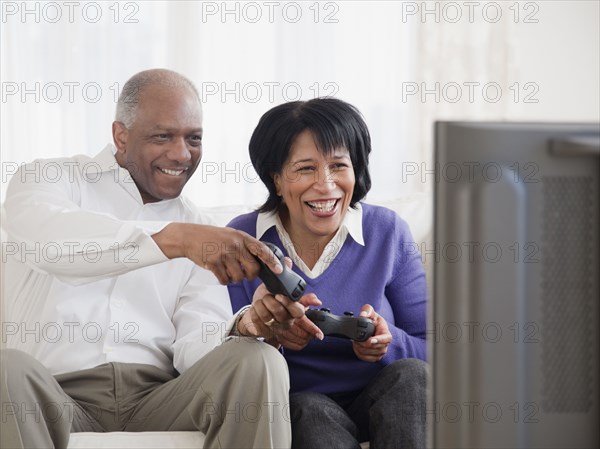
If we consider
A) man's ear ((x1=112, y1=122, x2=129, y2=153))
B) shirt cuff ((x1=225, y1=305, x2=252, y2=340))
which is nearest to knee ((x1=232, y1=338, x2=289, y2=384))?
shirt cuff ((x1=225, y1=305, x2=252, y2=340))

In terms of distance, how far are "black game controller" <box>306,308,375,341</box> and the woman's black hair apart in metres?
0.42

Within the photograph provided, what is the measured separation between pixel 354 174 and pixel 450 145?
139 centimetres

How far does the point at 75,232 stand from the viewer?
1909 millimetres

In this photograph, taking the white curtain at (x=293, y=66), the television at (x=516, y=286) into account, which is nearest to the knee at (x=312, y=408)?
the television at (x=516, y=286)

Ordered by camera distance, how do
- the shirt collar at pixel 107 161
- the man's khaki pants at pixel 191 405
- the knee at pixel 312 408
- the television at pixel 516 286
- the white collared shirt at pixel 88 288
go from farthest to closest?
the shirt collar at pixel 107 161, the white collared shirt at pixel 88 288, the knee at pixel 312 408, the man's khaki pants at pixel 191 405, the television at pixel 516 286

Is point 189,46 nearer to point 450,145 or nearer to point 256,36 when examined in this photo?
point 256,36

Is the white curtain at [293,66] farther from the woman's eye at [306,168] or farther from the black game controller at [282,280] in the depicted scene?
the black game controller at [282,280]

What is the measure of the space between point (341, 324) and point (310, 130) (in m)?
0.51

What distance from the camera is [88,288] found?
2.06 m

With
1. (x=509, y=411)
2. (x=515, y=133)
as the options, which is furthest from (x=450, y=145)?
(x=509, y=411)

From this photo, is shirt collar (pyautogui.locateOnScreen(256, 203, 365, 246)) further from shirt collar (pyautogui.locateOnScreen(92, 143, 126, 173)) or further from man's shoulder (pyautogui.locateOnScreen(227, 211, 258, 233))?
shirt collar (pyautogui.locateOnScreen(92, 143, 126, 173))

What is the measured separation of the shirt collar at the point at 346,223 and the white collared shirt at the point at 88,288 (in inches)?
7.4

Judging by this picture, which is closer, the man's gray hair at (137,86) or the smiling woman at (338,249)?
the smiling woman at (338,249)

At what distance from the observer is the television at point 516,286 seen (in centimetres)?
74
